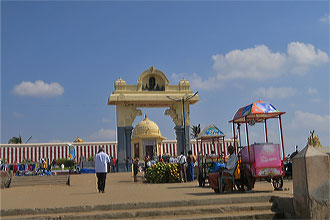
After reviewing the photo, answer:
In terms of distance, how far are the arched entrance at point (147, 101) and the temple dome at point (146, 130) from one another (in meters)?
6.63

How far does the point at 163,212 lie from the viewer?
6680 mm

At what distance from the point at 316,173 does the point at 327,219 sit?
0.80 metres

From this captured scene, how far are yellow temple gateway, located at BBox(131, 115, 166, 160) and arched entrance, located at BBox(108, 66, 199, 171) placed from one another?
6707 mm

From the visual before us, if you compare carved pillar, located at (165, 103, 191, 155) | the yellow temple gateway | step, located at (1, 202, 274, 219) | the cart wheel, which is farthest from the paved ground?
the yellow temple gateway

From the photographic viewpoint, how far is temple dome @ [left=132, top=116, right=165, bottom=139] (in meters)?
36.6

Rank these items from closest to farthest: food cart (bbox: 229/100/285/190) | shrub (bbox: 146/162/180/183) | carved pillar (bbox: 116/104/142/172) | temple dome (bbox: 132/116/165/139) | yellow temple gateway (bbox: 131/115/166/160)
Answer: food cart (bbox: 229/100/285/190) < shrub (bbox: 146/162/180/183) < carved pillar (bbox: 116/104/142/172) < yellow temple gateway (bbox: 131/115/166/160) < temple dome (bbox: 132/116/165/139)

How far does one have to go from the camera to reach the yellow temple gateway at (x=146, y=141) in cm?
3647

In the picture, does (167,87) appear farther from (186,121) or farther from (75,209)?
(75,209)

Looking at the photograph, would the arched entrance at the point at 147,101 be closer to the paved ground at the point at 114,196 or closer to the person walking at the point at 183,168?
the person walking at the point at 183,168

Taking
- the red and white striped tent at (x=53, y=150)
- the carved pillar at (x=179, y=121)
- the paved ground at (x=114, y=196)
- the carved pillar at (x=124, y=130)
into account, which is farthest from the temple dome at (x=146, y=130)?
the paved ground at (x=114, y=196)

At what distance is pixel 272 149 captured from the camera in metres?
9.36

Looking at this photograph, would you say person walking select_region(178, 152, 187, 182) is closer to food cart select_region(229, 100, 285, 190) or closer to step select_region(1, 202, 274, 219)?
food cart select_region(229, 100, 285, 190)

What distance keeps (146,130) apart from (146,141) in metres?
1.14

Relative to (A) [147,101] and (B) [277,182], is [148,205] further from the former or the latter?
(A) [147,101]
